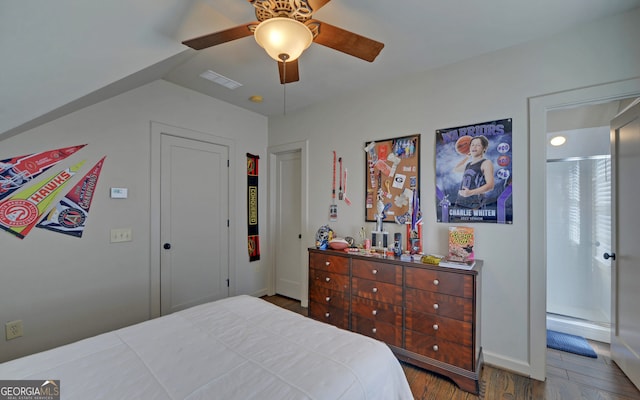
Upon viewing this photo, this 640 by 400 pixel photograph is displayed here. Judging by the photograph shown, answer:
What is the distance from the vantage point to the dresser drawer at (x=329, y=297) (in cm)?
257

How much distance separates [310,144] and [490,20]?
2137 millimetres

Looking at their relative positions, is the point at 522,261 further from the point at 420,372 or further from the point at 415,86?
the point at 415,86

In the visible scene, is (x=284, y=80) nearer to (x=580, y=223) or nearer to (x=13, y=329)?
(x=13, y=329)

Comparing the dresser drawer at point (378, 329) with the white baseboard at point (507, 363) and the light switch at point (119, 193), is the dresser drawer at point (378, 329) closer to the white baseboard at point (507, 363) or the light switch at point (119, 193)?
the white baseboard at point (507, 363)

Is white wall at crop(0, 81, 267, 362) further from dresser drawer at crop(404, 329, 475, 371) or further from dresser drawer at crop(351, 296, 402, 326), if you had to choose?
dresser drawer at crop(404, 329, 475, 371)

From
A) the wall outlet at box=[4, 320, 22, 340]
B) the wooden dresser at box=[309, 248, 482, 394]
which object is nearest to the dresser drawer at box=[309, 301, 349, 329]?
the wooden dresser at box=[309, 248, 482, 394]

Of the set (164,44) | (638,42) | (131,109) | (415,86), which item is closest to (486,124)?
(415,86)

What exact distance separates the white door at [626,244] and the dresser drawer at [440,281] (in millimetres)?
1201

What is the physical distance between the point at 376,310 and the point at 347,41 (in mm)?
2113

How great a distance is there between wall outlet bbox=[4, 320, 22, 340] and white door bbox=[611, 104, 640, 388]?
455 centimetres

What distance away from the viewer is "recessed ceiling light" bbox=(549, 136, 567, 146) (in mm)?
3074

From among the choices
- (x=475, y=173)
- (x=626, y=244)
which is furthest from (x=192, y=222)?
(x=626, y=244)

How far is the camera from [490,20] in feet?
6.20

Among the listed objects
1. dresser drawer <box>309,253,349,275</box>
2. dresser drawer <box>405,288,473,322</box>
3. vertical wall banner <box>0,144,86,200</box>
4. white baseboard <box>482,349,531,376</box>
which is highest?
vertical wall banner <box>0,144,86,200</box>
